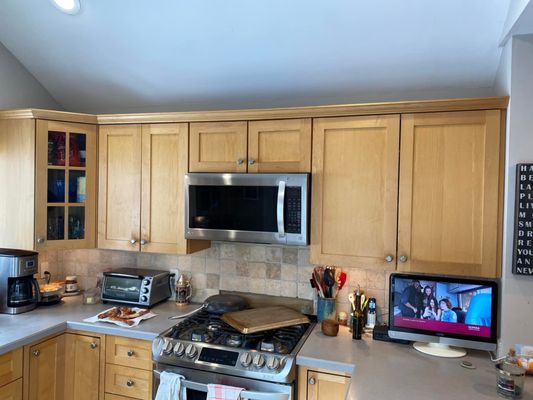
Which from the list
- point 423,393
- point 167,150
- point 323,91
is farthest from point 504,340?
point 167,150

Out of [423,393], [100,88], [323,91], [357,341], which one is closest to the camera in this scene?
[423,393]

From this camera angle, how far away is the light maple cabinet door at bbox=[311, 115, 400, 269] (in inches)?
78.4

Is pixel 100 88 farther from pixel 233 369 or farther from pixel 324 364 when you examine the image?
pixel 324 364

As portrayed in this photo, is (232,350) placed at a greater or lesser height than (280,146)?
lesser

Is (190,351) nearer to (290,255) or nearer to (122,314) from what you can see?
(122,314)

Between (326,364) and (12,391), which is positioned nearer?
(326,364)

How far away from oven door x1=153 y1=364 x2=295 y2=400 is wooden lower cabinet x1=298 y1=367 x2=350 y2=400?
63 millimetres

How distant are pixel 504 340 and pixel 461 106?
1.11 metres

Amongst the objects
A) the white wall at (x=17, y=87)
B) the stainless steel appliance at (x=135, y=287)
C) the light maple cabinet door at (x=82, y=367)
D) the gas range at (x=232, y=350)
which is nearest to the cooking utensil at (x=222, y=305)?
the gas range at (x=232, y=350)

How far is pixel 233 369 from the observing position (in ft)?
6.18

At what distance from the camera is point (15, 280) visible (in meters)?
2.37

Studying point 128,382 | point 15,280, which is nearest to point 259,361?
point 128,382

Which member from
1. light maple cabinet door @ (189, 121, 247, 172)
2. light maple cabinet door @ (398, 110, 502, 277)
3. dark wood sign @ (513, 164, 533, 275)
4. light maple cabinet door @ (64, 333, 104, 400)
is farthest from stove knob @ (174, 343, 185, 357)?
dark wood sign @ (513, 164, 533, 275)

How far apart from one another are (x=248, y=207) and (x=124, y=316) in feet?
3.31
